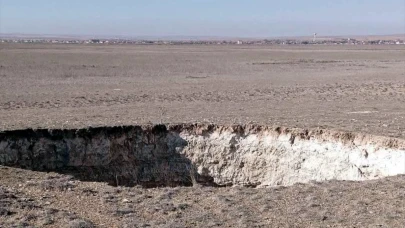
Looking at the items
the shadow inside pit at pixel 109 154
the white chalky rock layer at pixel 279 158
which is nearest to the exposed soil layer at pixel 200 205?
the white chalky rock layer at pixel 279 158

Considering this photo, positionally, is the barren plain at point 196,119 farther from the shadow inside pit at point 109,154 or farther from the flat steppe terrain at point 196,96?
the shadow inside pit at point 109,154

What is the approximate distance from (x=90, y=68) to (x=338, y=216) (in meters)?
37.1

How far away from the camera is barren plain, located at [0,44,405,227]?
27.9 ft

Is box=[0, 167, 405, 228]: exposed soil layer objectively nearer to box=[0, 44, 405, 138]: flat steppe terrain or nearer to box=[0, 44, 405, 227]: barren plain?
box=[0, 44, 405, 227]: barren plain

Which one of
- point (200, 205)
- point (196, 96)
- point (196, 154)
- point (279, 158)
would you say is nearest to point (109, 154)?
point (196, 154)

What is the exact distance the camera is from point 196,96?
2702 centimetres

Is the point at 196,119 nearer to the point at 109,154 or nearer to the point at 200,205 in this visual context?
the point at 109,154

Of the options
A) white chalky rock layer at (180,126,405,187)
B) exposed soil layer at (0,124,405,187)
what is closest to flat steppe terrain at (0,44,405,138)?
exposed soil layer at (0,124,405,187)

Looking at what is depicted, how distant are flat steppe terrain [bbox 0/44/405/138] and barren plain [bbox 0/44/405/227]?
5cm

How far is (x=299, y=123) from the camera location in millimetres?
16891

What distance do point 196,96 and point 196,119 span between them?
930cm

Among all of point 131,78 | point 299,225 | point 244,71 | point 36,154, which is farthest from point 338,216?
point 244,71

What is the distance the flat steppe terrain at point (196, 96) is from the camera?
17797 mm

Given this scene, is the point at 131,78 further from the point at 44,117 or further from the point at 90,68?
→ the point at 44,117
